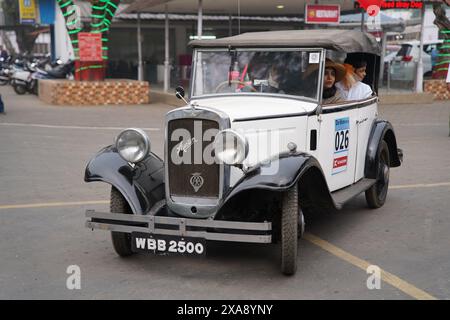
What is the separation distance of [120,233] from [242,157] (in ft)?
3.95

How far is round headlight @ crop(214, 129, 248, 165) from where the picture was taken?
421cm

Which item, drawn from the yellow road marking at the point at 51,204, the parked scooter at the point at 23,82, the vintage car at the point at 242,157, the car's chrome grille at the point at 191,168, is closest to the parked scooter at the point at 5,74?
the parked scooter at the point at 23,82

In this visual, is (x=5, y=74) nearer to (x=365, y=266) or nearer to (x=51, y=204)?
(x=51, y=204)

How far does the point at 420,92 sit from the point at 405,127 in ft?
19.5

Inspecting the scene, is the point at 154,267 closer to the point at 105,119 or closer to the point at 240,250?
the point at 240,250

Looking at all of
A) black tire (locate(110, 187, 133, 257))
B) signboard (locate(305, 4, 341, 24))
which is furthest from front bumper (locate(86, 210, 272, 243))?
signboard (locate(305, 4, 341, 24))

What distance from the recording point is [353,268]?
177 inches

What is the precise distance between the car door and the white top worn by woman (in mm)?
276

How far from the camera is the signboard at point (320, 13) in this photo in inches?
637

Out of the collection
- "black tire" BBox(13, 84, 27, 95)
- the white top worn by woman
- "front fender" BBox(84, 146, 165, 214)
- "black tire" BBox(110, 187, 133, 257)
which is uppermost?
the white top worn by woman

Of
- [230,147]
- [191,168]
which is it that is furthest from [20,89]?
[230,147]

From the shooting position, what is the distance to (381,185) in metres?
6.59

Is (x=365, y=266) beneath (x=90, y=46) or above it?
beneath

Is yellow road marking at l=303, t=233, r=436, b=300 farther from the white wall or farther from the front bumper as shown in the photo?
the white wall
